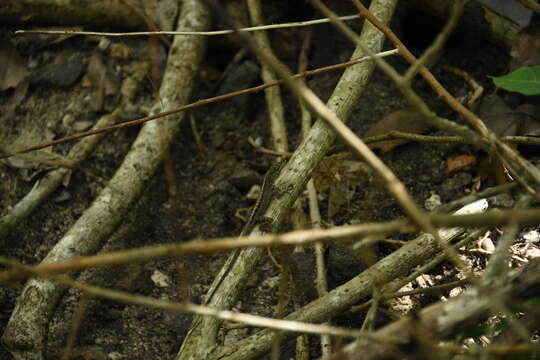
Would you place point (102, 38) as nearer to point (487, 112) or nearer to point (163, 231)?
point (163, 231)

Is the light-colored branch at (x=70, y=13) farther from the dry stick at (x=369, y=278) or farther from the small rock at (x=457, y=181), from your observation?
the dry stick at (x=369, y=278)

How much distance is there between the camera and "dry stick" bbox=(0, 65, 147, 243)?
7.37 feet

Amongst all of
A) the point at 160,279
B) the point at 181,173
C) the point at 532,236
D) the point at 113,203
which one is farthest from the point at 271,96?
the point at 532,236

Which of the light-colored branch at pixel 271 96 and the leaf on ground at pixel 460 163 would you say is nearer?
the leaf on ground at pixel 460 163

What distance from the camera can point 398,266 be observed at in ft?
5.98

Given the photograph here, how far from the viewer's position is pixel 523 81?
181 cm

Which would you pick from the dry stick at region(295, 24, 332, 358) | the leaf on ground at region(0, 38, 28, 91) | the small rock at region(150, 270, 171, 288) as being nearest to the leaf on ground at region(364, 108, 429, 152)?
the dry stick at region(295, 24, 332, 358)

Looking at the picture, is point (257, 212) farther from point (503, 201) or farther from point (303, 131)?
point (503, 201)

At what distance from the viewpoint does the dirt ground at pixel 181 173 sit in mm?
2092

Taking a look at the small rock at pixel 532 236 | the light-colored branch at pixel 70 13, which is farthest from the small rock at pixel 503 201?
the light-colored branch at pixel 70 13

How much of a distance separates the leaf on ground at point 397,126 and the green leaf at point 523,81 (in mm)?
629

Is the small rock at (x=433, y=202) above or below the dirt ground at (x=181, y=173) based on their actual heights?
below

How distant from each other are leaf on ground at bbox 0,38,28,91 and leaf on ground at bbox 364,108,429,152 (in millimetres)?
1701

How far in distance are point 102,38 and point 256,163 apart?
42.9 inches
